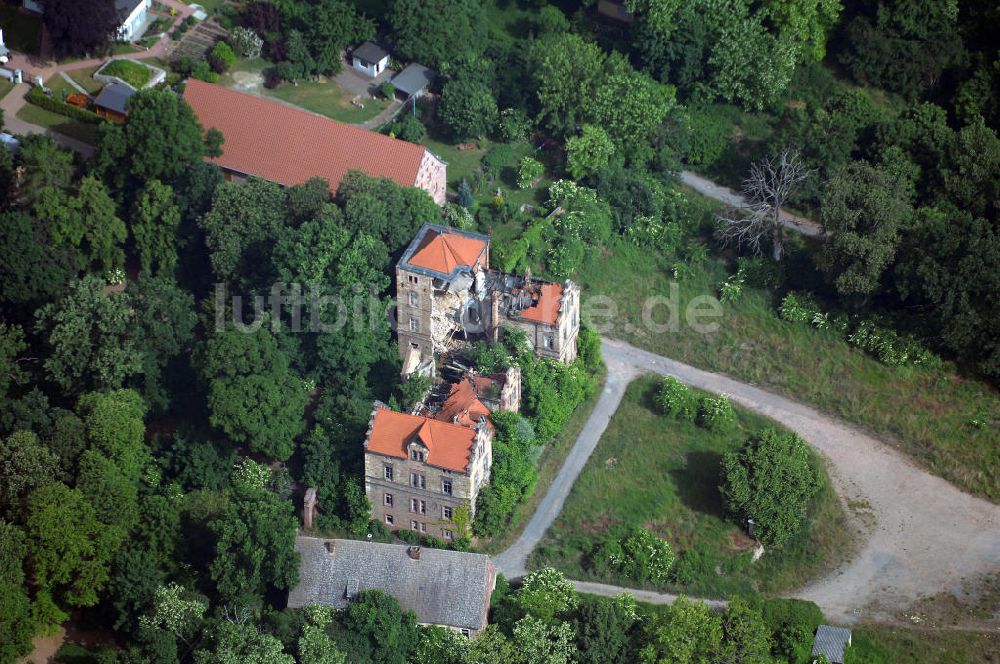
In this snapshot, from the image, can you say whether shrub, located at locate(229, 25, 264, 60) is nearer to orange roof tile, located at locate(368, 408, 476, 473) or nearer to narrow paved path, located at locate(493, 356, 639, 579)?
narrow paved path, located at locate(493, 356, 639, 579)

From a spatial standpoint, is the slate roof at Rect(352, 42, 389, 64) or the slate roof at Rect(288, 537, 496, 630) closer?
the slate roof at Rect(288, 537, 496, 630)

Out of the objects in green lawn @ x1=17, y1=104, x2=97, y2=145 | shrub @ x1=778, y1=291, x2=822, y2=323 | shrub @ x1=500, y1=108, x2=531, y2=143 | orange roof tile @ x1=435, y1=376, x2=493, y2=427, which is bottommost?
green lawn @ x1=17, y1=104, x2=97, y2=145

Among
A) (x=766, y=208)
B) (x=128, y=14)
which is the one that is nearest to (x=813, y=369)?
(x=766, y=208)

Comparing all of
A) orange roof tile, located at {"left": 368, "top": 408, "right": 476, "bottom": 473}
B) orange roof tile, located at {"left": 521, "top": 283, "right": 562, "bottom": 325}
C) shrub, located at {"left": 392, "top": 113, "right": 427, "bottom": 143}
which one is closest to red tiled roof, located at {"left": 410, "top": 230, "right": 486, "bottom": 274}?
orange roof tile, located at {"left": 521, "top": 283, "right": 562, "bottom": 325}

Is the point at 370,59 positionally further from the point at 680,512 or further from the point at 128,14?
the point at 680,512

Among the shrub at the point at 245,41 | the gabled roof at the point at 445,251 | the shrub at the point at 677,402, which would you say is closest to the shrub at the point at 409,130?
the shrub at the point at 245,41

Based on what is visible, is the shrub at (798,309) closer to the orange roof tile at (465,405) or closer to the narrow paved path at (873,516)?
the narrow paved path at (873,516)

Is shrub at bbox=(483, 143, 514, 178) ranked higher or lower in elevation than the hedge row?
higher
